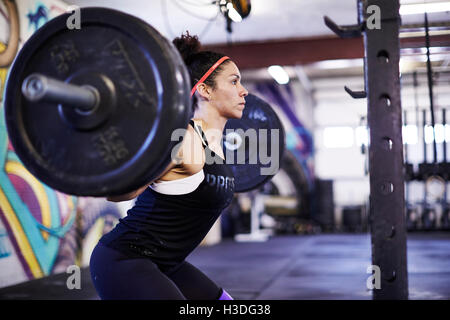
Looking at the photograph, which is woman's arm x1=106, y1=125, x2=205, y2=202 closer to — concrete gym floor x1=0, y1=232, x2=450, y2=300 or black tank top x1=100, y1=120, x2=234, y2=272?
black tank top x1=100, y1=120, x2=234, y2=272

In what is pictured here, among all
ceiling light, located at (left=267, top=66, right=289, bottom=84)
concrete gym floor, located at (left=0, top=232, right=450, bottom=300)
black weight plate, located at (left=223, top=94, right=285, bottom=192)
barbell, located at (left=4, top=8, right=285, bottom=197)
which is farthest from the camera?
ceiling light, located at (left=267, top=66, right=289, bottom=84)

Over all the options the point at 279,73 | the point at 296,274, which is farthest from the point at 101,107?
the point at 279,73

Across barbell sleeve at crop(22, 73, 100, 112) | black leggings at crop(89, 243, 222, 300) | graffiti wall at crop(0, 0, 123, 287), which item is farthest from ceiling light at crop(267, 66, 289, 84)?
barbell sleeve at crop(22, 73, 100, 112)

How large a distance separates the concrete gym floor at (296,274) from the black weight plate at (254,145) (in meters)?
1.68

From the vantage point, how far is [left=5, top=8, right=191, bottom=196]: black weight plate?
0.97 meters

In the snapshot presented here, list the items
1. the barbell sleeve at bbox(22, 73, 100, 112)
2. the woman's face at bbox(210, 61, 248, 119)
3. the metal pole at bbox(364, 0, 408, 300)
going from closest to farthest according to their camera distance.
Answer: the barbell sleeve at bbox(22, 73, 100, 112), the woman's face at bbox(210, 61, 248, 119), the metal pole at bbox(364, 0, 408, 300)

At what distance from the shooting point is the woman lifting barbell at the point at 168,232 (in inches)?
45.0

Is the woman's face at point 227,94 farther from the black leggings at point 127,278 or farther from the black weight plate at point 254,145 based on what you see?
the black leggings at point 127,278

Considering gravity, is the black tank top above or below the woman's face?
below

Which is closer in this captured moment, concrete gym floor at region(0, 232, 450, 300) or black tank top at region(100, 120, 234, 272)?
black tank top at region(100, 120, 234, 272)

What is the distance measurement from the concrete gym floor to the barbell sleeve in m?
2.55

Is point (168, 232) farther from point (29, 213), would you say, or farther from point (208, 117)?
point (29, 213)

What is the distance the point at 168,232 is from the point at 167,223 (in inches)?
0.9
